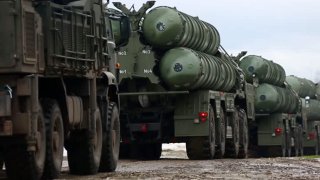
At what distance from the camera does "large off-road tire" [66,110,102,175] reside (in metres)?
17.1

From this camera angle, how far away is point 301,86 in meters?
45.2

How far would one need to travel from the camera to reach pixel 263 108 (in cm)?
3616

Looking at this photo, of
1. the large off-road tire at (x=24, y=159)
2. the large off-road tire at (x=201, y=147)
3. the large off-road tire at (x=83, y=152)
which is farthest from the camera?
the large off-road tire at (x=201, y=147)

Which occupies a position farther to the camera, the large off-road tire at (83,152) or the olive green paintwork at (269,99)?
the olive green paintwork at (269,99)

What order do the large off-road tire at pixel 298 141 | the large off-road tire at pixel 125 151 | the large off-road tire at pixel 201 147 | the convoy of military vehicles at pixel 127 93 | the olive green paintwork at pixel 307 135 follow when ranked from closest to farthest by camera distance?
the convoy of military vehicles at pixel 127 93 → the large off-road tire at pixel 201 147 → the large off-road tire at pixel 125 151 → the large off-road tire at pixel 298 141 → the olive green paintwork at pixel 307 135

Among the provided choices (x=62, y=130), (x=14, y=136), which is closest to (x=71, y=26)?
(x=62, y=130)

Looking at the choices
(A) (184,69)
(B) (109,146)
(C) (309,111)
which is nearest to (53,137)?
(B) (109,146)

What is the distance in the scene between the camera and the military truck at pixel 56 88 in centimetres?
1320

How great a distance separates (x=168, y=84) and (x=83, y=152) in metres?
8.08

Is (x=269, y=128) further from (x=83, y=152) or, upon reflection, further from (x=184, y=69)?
(x=83, y=152)

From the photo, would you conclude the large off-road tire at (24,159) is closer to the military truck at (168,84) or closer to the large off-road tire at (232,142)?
the military truck at (168,84)

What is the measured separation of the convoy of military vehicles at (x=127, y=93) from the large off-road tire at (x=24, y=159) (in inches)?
0.6

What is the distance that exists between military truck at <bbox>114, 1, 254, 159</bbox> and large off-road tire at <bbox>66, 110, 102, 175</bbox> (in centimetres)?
751

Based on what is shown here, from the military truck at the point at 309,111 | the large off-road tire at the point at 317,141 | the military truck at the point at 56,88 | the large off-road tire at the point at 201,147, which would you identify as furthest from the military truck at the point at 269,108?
the military truck at the point at 56,88
